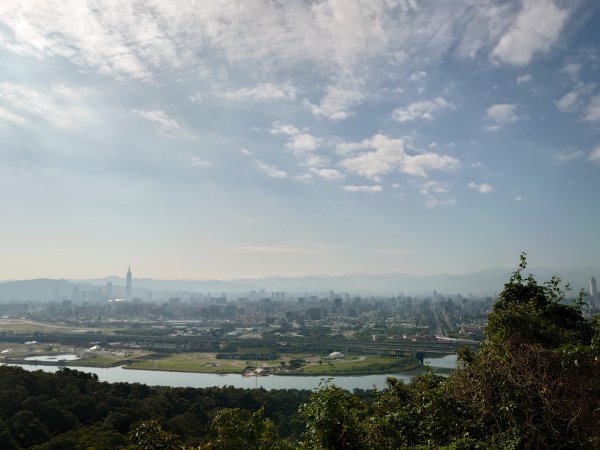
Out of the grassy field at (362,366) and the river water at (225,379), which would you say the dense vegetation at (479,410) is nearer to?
the river water at (225,379)

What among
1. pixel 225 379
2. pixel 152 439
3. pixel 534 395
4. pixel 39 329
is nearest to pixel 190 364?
pixel 225 379

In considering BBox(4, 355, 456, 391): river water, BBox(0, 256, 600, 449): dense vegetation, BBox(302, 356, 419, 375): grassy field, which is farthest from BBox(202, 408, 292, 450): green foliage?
BBox(302, 356, 419, 375): grassy field

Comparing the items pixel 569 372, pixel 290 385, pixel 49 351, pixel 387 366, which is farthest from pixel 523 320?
pixel 49 351

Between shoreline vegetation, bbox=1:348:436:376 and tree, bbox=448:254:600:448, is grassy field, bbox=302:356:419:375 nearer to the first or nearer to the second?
shoreline vegetation, bbox=1:348:436:376

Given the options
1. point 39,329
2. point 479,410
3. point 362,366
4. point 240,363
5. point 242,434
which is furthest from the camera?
point 39,329

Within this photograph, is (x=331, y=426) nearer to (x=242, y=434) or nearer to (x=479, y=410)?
(x=242, y=434)

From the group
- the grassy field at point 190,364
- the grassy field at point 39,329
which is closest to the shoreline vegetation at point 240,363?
the grassy field at point 190,364

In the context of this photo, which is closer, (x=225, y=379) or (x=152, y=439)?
(x=152, y=439)
